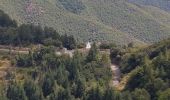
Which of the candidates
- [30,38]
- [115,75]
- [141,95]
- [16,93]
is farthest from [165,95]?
[30,38]

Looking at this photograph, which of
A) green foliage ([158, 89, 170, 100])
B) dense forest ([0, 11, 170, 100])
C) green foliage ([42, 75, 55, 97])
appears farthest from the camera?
green foliage ([42, 75, 55, 97])

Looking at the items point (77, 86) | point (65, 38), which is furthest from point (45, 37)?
point (77, 86)

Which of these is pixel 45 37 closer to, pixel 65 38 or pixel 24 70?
pixel 65 38

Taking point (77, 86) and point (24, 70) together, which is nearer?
point (77, 86)

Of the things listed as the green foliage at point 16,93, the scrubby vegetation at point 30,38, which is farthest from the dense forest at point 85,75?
the scrubby vegetation at point 30,38

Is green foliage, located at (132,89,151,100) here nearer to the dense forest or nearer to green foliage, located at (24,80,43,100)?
the dense forest

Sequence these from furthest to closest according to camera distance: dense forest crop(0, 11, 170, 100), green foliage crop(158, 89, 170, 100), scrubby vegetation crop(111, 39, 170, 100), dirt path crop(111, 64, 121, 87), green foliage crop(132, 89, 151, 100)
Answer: dirt path crop(111, 64, 121, 87)
dense forest crop(0, 11, 170, 100)
scrubby vegetation crop(111, 39, 170, 100)
green foliage crop(132, 89, 151, 100)
green foliage crop(158, 89, 170, 100)

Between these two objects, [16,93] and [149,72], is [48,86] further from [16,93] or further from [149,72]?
[149,72]

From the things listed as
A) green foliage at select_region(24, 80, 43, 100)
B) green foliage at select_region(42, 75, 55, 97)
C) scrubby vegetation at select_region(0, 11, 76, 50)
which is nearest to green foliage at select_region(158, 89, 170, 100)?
green foliage at select_region(24, 80, 43, 100)
